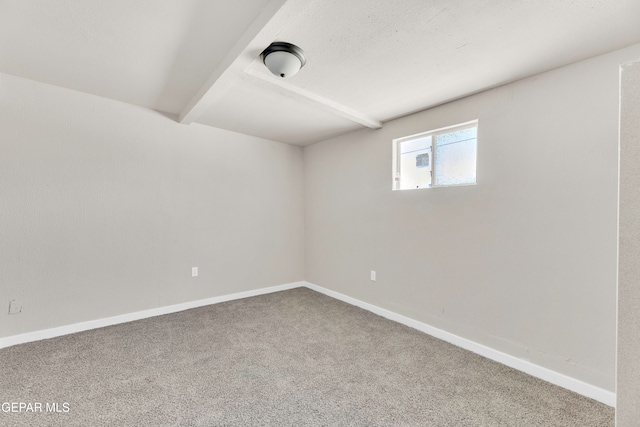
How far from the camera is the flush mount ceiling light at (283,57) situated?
1.70 metres

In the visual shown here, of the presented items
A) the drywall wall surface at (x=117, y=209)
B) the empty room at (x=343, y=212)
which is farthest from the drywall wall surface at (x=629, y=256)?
the drywall wall surface at (x=117, y=209)

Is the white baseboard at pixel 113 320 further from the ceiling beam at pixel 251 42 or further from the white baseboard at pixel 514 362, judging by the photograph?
the ceiling beam at pixel 251 42

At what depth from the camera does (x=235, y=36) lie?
1.66m

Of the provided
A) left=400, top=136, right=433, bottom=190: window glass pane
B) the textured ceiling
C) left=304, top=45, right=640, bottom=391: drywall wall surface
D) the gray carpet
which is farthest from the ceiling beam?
the gray carpet

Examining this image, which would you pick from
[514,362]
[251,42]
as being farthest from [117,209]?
[514,362]

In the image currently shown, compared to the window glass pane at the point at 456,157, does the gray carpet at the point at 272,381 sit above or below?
below

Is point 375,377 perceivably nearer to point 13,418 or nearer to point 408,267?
point 408,267

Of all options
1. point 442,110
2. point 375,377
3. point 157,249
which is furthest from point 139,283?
point 442,110

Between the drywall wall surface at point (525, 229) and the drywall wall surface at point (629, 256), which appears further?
the drywall wall surface at point (525, 229)

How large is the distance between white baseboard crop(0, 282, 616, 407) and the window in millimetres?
1465

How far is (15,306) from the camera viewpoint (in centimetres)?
230

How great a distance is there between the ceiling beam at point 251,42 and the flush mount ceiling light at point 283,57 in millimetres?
78

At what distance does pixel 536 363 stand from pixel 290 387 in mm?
1849

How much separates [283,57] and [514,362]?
9.39 feet
